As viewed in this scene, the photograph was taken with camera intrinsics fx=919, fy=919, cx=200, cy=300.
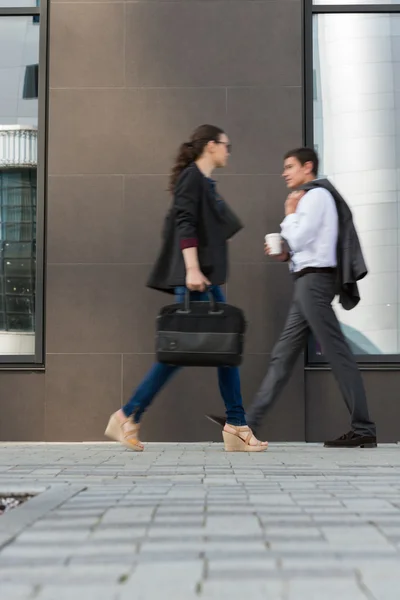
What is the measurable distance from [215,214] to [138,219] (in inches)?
50.1

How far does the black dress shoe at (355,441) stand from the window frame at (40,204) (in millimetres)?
2158

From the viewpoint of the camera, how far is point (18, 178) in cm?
691

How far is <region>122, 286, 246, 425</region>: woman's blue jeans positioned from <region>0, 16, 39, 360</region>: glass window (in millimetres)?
1676

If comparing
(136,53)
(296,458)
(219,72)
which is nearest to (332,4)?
(219,72)

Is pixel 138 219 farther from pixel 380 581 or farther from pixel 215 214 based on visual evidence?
pixel 380 581

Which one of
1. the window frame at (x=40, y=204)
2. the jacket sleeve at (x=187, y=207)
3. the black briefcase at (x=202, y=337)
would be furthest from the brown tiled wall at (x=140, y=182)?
the black briefcase at (x=202, y=337)

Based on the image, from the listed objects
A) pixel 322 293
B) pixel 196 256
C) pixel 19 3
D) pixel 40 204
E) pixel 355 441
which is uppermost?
pixel 19 3

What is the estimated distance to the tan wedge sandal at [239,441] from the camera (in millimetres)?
5414

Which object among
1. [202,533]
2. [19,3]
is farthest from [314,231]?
[202,533]

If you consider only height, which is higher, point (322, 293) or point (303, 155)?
point (303, 155)

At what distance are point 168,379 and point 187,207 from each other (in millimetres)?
1005

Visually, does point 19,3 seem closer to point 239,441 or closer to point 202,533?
point 239,441

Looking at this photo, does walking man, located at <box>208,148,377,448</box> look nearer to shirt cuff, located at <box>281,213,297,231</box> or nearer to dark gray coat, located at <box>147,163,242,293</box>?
shirt cuff, located at <box>281,213,297,231</box>

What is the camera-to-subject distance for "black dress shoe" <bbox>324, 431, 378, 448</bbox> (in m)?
5.73
